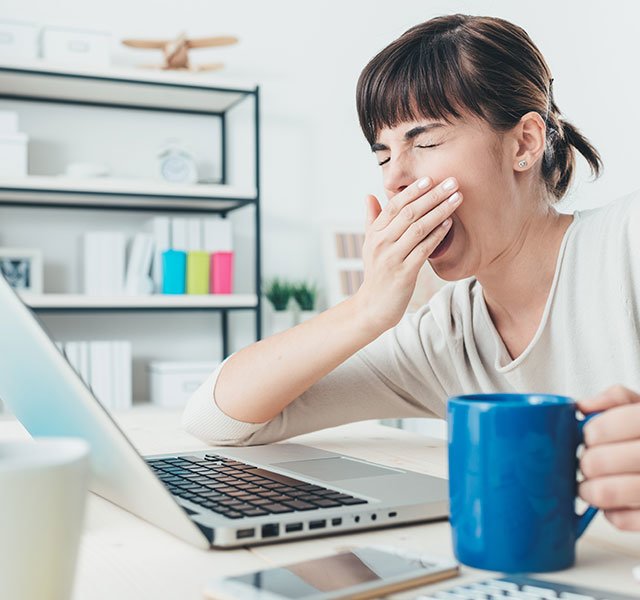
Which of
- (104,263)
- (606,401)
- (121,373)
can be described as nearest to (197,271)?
(104,263)

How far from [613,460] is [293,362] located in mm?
539

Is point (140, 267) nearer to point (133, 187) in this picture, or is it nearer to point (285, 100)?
point (133, 187)

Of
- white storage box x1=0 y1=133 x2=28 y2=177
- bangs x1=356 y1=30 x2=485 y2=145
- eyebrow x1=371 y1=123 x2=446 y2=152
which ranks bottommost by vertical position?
eyebrow x1=371 y1=123 x2=446 y2=152

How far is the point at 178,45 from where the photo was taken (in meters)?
2.93

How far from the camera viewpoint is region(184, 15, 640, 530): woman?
1.02 metres

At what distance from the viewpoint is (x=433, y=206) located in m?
1.06

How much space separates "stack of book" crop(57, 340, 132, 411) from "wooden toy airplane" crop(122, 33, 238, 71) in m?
1.04

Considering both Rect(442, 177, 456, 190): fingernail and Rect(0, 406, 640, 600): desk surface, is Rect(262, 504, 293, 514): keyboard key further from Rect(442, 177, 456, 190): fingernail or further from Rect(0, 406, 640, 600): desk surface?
Rect(442, 177, 456, 190): fingernail

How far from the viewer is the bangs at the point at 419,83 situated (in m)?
1.07

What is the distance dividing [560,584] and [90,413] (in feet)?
1.01

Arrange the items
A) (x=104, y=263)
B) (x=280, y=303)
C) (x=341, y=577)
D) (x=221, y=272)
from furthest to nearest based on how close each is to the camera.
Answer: (x=280, y=303)
(x=221, y=272)
(x=104, y=263)
(x=341, y=577)

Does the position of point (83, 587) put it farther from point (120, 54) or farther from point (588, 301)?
point (120, 54)

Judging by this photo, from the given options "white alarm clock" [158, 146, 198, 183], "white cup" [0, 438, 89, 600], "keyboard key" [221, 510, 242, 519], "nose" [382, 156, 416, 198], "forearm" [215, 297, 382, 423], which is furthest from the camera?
"white alarm clock" [158, 146, 198, 183]

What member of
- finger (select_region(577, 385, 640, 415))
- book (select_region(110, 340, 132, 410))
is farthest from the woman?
book (select_region(110, 340, 132, 410))
